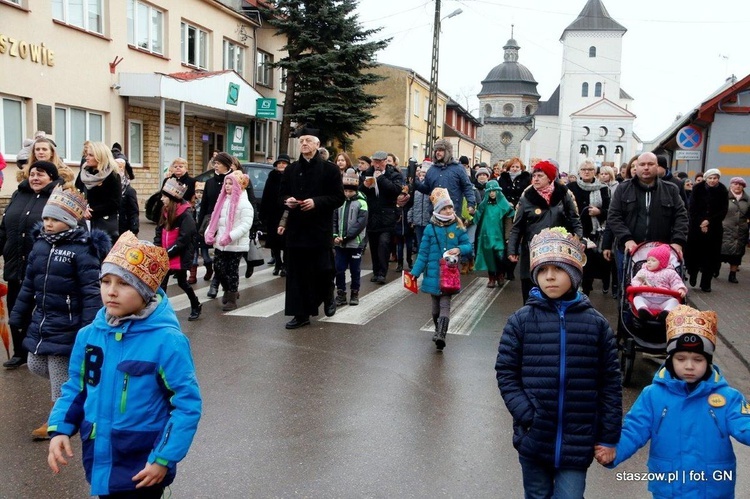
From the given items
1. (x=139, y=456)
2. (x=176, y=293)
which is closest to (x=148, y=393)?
(x=139, y=456)

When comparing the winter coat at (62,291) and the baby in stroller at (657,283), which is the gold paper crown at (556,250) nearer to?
the winter coat at (62,291)

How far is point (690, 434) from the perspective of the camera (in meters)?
3.13

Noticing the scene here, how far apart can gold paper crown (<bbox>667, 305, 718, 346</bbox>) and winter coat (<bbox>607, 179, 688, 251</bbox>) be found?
12.6ft

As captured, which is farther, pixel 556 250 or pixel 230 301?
pixel 230 301

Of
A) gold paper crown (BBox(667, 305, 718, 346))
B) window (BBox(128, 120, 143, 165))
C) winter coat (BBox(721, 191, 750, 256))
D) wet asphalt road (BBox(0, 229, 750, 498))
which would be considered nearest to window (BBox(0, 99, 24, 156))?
window (BBox(128, 120, 143, 165))

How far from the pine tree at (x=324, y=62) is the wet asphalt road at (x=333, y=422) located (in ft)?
76.6

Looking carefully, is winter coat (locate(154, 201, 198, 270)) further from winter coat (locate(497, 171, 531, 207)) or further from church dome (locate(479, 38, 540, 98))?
church dome (locate(479, 38, 540, 98))

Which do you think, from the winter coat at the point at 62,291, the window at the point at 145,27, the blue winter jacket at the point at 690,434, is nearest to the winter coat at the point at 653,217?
the blue winter jacket at the point at 690,434

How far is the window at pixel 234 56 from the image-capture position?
94.8ft

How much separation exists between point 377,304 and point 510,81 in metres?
118

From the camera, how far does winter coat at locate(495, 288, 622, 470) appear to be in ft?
10.3

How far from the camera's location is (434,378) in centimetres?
646

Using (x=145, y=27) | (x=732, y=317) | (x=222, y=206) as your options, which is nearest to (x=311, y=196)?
(x=222, y=206)

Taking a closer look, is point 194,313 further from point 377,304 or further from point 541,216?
point 541,216
